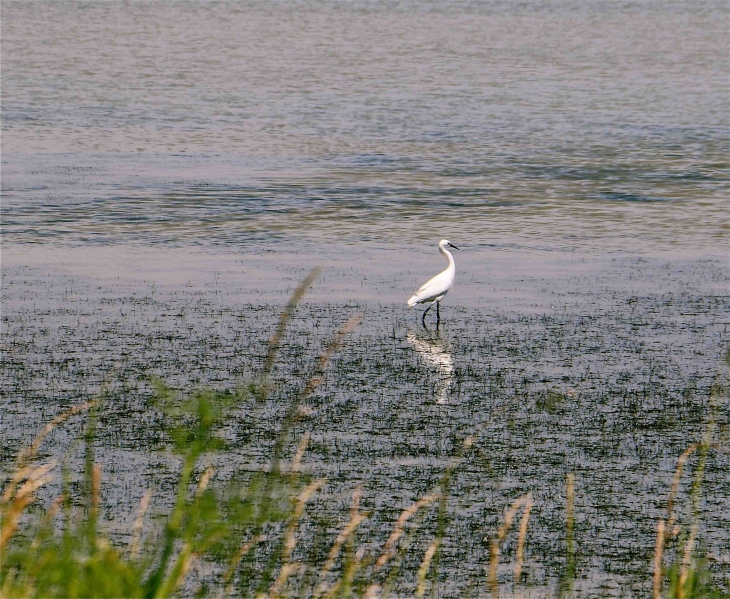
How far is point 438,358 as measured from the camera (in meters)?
11.8

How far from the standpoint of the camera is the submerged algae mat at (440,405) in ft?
25.8

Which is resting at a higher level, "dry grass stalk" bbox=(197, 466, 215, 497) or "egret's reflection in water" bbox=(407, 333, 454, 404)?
"dry grass stalk" bbox=(197, 466, 215, 497)

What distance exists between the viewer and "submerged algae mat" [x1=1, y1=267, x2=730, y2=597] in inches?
309

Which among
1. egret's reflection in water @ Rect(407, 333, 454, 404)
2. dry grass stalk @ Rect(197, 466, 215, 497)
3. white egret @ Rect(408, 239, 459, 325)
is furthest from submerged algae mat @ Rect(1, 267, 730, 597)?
dry grass stalk @ Rect(197, 466, 215, 497)

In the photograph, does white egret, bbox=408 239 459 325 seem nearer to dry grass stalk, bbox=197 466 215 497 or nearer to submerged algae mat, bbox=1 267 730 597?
submerged algae mat, bbox=1 267 730 597

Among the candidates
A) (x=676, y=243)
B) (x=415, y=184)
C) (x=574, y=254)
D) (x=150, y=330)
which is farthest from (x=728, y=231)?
(x=150, y=330)

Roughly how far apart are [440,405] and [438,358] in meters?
1.48

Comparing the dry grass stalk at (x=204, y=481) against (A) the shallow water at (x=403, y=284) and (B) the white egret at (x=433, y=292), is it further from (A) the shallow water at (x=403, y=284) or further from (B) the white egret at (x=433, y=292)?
(B) the white egret at (x=433, y=292)

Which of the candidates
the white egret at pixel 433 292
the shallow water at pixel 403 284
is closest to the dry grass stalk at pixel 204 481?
the shallow water at pixel 403 284

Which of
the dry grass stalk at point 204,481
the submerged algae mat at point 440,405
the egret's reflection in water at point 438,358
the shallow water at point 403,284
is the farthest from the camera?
the egret's reflection in water at point 438,358

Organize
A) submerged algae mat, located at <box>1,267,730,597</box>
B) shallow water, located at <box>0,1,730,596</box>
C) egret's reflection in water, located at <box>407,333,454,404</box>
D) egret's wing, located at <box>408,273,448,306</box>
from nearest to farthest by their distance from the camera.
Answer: submerged algae mat, located at <box>1,267,730,597</box> < shallow water, located at <box>0,1,730,596</box> < egret's reflection in water, located at <box>407,333,454,404</box> < egret's wing, located at <box>408,273,448,306</box>

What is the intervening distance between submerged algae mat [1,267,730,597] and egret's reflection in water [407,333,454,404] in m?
0.03

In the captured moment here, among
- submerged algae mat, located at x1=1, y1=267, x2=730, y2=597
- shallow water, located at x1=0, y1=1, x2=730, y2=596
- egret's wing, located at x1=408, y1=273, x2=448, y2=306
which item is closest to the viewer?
submerged algae mat, located at x1=1, y1=267, x2=730, y2=597

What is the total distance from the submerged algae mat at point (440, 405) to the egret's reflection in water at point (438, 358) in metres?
0.03
